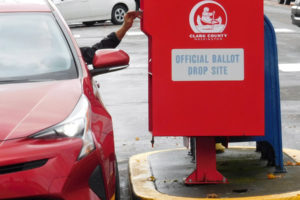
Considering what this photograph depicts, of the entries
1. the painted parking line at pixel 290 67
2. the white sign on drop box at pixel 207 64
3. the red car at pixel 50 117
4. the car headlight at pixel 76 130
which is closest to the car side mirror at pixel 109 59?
the red car at pixel 50 117

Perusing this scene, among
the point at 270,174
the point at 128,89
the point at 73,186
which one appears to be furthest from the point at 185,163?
the point at 128,89

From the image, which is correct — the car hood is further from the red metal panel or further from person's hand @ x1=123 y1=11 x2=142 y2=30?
person's hand @ x1=123 y1=11 x2=142 y2=30

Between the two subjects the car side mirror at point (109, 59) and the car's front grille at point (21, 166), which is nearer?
the car's front grille at point (21, 166)

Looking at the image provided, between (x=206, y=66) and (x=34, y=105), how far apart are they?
157 cm

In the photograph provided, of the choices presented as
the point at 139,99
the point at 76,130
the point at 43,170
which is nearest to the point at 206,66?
the point at 76,130

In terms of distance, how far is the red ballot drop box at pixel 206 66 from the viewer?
577 centimetres

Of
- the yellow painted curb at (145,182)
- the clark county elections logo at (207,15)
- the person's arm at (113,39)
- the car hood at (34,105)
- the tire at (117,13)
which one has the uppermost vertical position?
the clark county elections logo at (207,15)

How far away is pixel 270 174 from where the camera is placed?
6.51 m

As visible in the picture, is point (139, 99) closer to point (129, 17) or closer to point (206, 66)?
point (129, 17)

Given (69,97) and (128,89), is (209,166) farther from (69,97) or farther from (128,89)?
(128,89)

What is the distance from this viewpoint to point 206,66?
5.80m

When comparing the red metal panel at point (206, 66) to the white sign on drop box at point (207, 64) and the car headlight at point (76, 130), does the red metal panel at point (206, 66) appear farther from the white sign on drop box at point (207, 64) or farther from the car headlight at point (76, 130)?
the car headlight at point (76, 130)

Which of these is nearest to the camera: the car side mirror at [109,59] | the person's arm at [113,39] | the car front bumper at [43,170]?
the car front bumper at [43,170]

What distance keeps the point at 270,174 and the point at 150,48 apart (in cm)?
144
